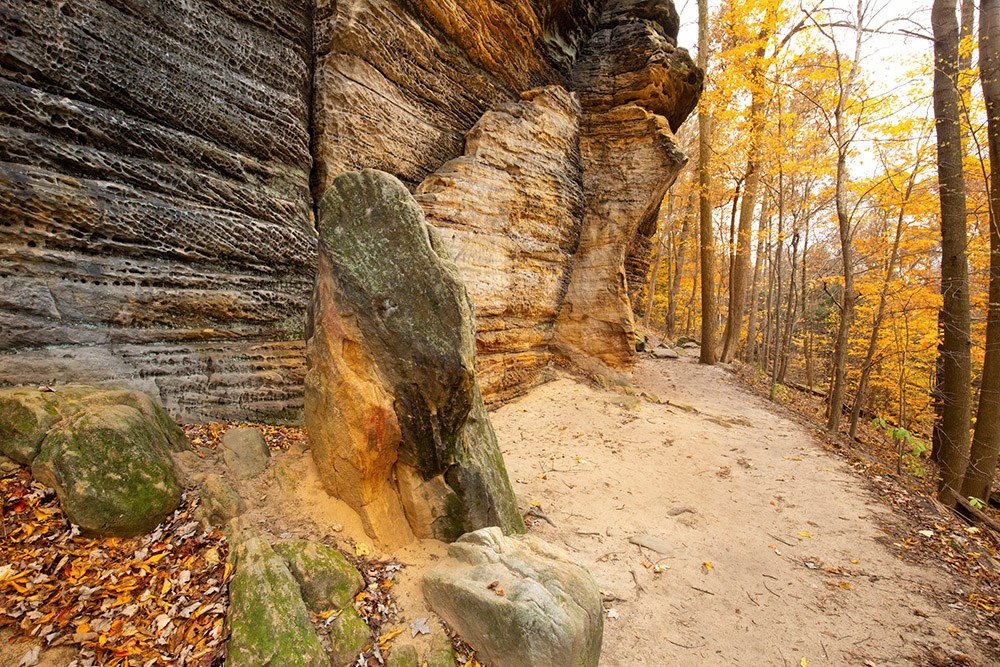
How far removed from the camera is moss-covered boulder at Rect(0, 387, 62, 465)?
8.46ft

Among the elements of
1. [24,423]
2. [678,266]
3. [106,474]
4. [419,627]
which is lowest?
[419,627]

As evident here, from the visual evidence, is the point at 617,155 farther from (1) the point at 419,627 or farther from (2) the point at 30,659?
(2) the point at 30,659

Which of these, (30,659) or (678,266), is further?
(678,266)

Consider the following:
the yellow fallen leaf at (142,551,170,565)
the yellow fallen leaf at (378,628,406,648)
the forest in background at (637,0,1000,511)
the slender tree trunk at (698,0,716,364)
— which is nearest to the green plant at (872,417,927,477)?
the forest in background at (637,0,1000,511)

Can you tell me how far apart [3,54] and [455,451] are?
5061 mm

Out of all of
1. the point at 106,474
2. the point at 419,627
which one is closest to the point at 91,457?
the point at 106,474

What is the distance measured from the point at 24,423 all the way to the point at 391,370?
2.42m

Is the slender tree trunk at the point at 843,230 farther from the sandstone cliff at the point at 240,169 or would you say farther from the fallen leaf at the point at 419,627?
the fallen leaf at the point at 419,627

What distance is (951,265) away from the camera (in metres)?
6.45

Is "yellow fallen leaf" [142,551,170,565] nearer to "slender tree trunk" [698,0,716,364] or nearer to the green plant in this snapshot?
the green plant

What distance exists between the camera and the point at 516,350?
8.34 meters

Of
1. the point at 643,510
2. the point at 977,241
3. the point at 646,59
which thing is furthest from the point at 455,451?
the point at 977,241

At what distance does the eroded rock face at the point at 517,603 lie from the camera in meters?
2.49

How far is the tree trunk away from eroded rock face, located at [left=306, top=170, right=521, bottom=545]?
7814mm
